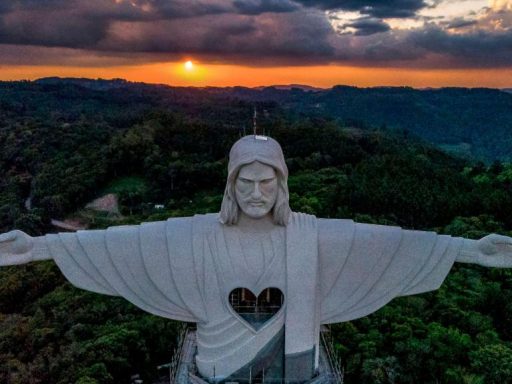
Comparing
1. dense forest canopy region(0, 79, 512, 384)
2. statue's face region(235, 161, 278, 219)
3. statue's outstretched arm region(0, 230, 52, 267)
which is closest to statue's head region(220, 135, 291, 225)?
statue's face region(235, 161, 278, 219)

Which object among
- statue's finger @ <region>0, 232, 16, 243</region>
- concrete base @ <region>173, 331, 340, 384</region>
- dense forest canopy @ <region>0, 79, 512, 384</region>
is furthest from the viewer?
dense forest canopy @ <region>0, 79, 512, 384</region>

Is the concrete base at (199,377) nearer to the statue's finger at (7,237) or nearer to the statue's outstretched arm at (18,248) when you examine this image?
the statue's outstretched arm at (18,248)

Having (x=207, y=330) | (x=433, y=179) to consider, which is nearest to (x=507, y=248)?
(x=207, y=330)

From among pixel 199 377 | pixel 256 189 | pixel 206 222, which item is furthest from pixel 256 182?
pixel 199 377

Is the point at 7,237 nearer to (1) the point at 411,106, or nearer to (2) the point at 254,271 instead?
(2) the point at 254,271

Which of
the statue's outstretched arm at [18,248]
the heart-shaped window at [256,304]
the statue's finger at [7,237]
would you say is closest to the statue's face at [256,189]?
the heart-shaped window at [256,304]

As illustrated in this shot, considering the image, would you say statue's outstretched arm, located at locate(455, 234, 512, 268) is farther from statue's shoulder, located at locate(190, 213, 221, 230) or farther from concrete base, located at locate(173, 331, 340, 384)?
statue's shoulder, located at locate(190, 213, 221, 230)
